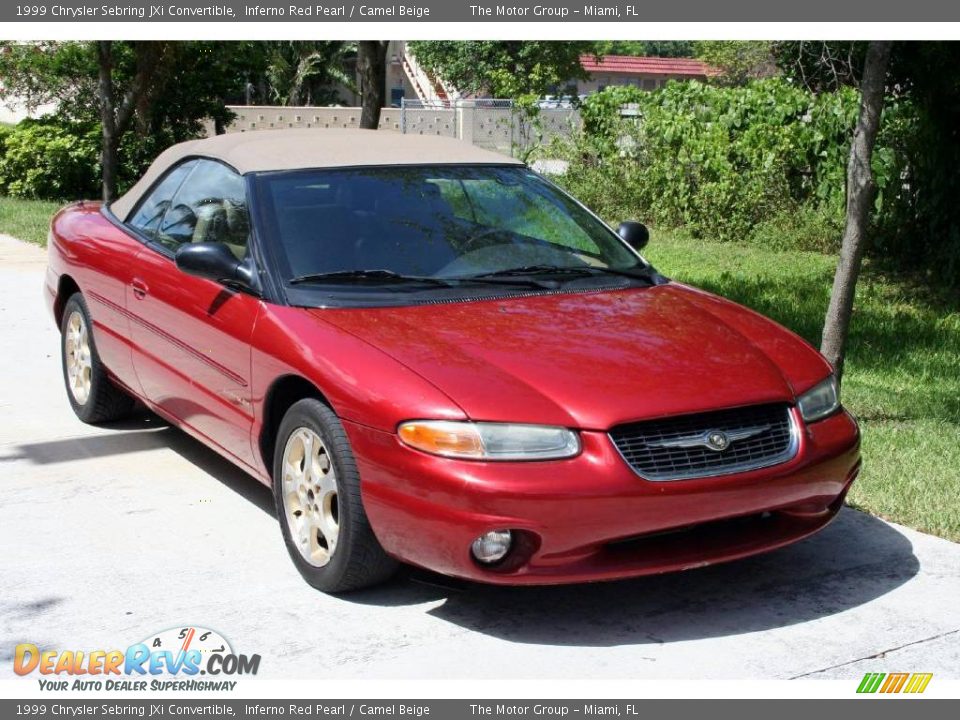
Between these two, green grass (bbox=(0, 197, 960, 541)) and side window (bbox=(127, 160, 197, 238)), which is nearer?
green grass (bbox=(0, 197, 960, 541))

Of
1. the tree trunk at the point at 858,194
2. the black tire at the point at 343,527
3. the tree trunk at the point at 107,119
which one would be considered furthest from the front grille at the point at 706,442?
the tree trunk at the point at 107,119

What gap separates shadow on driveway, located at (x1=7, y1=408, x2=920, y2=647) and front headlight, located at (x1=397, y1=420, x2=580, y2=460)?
673 mm

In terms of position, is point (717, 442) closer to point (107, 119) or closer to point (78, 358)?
point (78, 358)

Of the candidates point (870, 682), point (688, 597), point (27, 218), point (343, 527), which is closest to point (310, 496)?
point (343, 527)

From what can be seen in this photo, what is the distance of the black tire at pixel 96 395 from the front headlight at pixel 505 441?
128 inches

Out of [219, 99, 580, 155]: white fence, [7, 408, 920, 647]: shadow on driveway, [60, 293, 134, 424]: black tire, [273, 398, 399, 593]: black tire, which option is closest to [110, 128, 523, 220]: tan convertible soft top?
[60, 293, 134, 424]: black tire

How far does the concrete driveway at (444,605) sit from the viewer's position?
4.16 m

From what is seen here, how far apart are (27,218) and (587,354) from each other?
13.6 metres

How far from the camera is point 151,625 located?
14.6ft

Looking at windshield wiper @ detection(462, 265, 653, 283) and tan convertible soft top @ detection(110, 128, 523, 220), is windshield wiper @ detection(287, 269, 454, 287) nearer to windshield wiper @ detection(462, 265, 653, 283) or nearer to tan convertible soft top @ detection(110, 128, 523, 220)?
windshield wiper @ detection(462, 265, 653, 283)

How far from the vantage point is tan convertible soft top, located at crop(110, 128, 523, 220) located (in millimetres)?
5691

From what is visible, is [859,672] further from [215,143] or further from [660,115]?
[660,115]

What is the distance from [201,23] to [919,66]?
6208mm

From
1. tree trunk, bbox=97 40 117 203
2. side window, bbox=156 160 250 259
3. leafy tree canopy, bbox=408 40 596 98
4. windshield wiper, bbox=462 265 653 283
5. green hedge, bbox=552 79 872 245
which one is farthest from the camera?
leafy tree canopy, bbox=408 40 596 98
